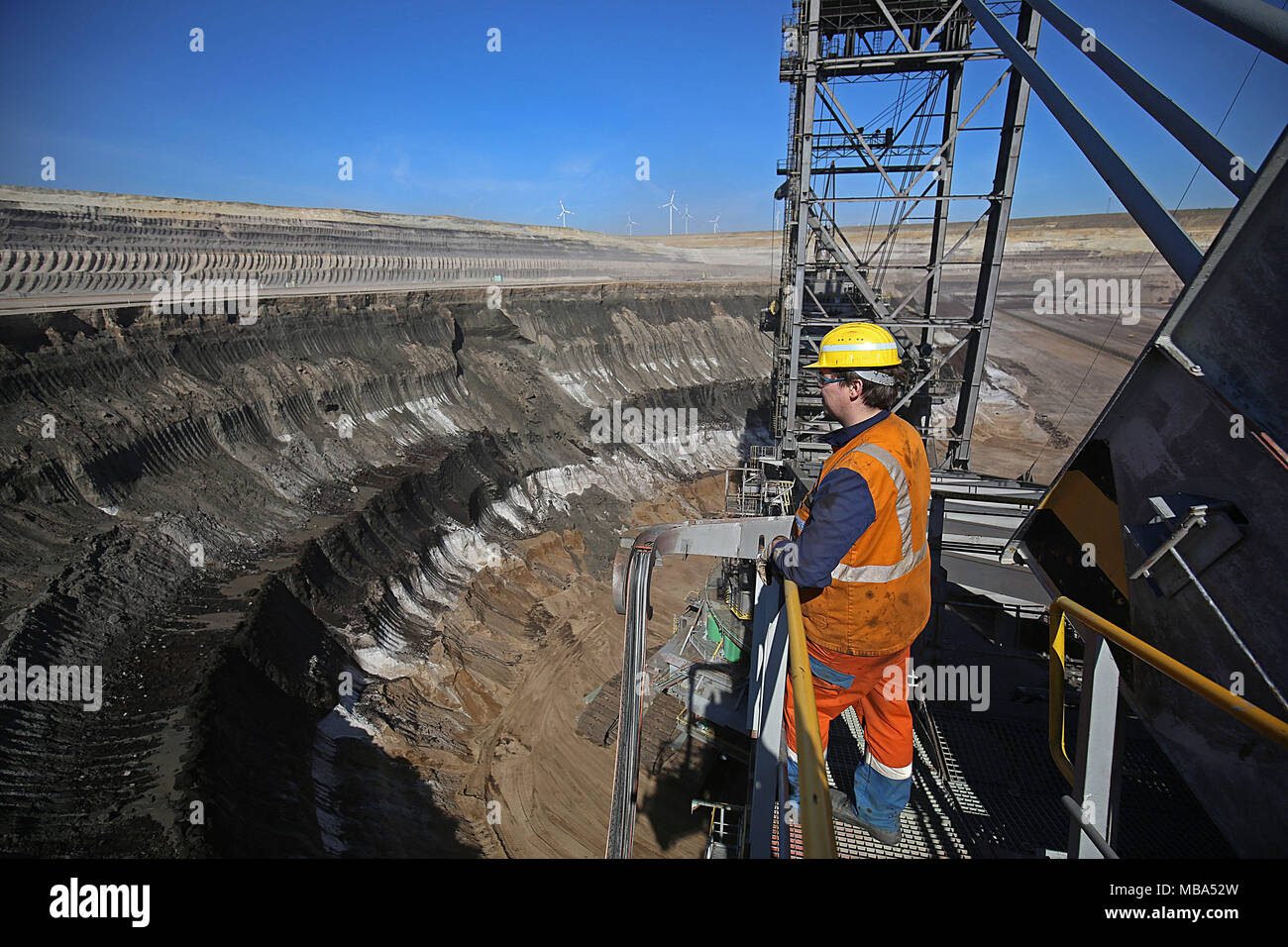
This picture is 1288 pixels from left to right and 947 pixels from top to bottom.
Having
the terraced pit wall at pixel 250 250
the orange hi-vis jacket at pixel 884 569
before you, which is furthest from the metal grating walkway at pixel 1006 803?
the terraced pit wall at pixel 250 250

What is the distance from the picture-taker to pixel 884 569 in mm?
2922

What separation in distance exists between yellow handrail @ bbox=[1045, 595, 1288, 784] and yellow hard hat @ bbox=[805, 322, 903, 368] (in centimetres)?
118

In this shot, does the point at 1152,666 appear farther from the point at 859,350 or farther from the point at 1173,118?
the point at 1173,118

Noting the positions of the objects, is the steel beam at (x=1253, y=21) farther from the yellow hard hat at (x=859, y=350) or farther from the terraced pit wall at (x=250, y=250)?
the terraced pit wall at (x=250, y=250)

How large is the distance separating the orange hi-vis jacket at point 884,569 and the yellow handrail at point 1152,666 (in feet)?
1.69

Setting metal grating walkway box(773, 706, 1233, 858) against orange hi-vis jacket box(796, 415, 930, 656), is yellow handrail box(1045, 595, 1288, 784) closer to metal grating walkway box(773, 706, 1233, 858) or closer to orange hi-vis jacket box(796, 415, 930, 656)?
orange hi-vis jacket box(796, 415, 930, 656)

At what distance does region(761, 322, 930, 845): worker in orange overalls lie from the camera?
2.70 metres

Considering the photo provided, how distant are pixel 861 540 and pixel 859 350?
0.82 meters

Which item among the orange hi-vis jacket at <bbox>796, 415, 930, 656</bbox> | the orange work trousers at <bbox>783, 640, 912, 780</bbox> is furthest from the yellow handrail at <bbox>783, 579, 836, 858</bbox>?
the orange work trousers at <bbox>783, 640, 912, 780</bbox>

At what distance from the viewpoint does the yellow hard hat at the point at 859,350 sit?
114 inches

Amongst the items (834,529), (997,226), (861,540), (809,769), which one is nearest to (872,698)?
(861,540)
